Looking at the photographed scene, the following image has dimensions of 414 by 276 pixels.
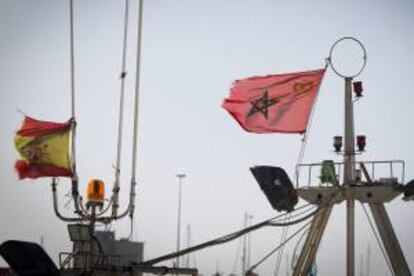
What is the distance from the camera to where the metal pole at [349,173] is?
1675 centimetres

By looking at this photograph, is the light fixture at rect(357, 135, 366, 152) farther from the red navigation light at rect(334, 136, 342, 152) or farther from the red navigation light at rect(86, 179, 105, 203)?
the red navigation light at rect(86, 179, 105, 203)

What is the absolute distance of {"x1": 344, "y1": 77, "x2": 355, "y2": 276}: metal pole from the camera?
55.0 feet

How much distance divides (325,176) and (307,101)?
2.34 meters

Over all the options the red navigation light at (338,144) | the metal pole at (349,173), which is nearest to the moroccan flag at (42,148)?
the red navigation light at (338,144)

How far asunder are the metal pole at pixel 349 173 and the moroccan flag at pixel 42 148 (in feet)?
27.5

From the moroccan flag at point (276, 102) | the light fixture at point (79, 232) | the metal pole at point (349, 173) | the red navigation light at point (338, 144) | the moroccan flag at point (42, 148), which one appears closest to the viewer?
the metal pole at point (349, 173)

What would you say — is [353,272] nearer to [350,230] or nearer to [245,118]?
[350,230]

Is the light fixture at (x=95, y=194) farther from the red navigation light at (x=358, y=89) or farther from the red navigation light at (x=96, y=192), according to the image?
the red navigation light at (x=358, y=89)

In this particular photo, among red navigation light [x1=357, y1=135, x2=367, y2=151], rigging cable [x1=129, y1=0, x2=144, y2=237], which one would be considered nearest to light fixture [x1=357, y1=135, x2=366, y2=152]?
red navigation light [x1=357, y1=135, x2=367, y2=151]

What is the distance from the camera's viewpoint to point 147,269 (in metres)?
14.2

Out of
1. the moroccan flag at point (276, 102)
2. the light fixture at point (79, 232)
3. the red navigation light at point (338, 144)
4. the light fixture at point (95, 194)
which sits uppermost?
the moroccan flag at point (276, 102)

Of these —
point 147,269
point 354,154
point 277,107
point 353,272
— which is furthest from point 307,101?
point 147,269

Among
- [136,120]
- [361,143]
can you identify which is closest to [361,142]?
[361,143]

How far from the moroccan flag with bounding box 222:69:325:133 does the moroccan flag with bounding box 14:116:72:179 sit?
17.1 feet
